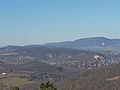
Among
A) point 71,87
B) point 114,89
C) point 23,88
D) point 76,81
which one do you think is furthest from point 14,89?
point 23,88

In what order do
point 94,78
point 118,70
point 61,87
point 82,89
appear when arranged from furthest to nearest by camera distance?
point 118,70, point 94,78, point 61,87, point 82,89

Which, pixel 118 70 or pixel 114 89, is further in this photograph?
pixel 118 70

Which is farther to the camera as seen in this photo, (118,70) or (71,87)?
(118,70)

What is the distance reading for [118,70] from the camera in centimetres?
16650

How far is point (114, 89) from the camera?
12438 cm

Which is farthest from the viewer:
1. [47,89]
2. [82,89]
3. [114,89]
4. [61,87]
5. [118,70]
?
[118,70]

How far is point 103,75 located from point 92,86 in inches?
928

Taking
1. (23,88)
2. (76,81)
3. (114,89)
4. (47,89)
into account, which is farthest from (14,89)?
(23,88)

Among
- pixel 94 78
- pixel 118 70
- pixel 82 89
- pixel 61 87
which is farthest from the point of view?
pixel 118 70

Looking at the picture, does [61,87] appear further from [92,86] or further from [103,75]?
[103,75]

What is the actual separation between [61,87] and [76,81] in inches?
547

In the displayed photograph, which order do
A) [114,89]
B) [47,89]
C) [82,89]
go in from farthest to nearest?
[82,89] → [114,89] → [47,89]

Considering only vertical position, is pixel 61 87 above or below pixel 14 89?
below

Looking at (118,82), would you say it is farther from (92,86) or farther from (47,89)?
(47,89)
